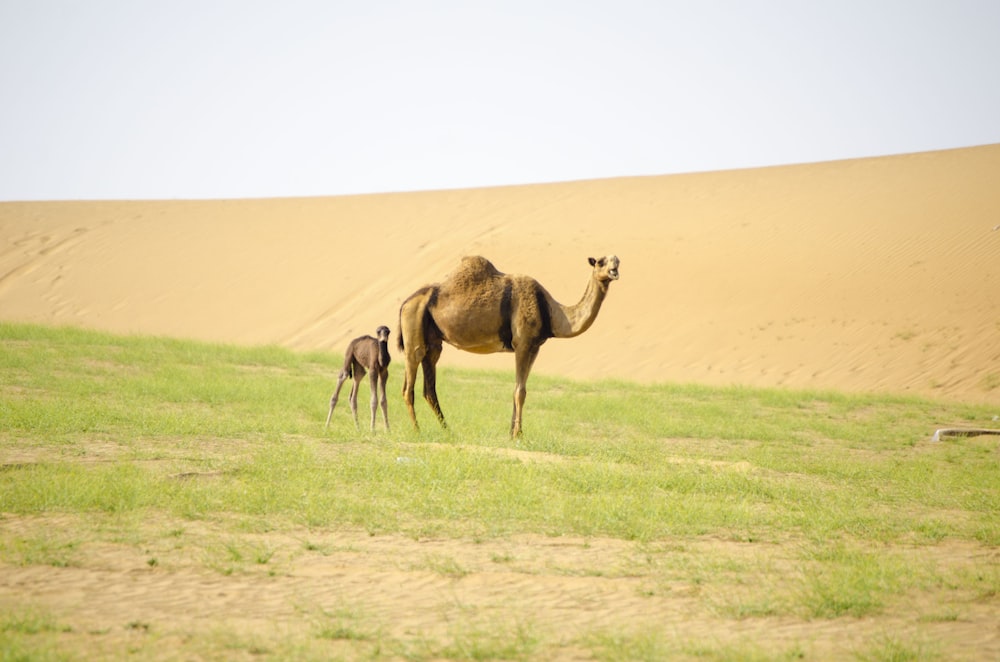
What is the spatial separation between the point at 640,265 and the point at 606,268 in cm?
2283

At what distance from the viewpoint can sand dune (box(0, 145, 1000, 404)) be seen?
26000 millimetres

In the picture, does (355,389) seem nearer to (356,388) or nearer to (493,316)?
(356,388)

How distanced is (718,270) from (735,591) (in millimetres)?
27752

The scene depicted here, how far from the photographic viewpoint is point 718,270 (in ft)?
107

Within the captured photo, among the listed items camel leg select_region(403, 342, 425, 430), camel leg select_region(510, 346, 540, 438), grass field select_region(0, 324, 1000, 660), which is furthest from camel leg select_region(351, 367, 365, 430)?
camel leg select_region(510, 346, 540, 438)

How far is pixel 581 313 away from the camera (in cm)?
1220

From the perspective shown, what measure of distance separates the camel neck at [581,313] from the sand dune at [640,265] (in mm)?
12573

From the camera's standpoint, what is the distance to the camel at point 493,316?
12.1 m

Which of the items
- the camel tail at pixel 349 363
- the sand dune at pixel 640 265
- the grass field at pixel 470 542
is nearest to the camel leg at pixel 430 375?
the grass field at pixel 470 542

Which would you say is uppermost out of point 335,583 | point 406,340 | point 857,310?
point 857,310

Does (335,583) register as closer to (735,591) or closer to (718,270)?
(735,591)

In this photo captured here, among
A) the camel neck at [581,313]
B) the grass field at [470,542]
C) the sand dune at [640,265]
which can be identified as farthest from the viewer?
the sand dune at [640,265]

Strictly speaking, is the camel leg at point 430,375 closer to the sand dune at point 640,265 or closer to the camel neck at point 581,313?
the camel neck at point 581,313

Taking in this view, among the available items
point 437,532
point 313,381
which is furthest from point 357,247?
point 437,532
